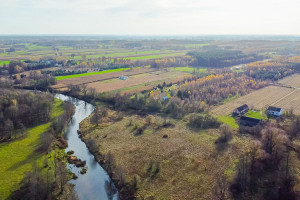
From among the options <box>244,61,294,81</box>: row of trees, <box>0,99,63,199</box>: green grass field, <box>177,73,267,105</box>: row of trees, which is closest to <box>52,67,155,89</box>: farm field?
<box>177,73,267,105</box>: row of trees

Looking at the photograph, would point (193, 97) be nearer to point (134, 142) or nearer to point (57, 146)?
point (134, 142)

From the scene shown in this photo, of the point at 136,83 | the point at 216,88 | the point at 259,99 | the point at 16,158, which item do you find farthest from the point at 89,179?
the point at 136,83

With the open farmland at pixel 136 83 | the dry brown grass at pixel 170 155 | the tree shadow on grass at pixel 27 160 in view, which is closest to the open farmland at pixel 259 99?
the dry brown grass at pixel 170 155

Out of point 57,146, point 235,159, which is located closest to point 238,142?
point 235,159

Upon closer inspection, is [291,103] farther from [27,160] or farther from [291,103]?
[27,160]

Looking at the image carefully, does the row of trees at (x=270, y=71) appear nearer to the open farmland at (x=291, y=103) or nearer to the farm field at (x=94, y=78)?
the open farmland at (x=291, y=103)

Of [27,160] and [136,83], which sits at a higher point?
[136,83]
